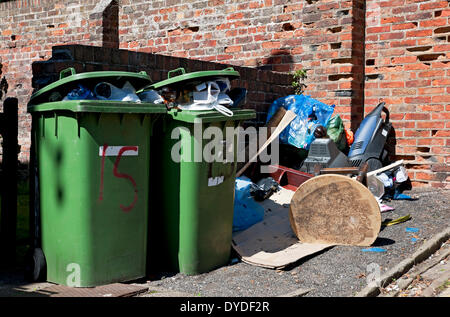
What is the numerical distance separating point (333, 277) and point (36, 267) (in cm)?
217

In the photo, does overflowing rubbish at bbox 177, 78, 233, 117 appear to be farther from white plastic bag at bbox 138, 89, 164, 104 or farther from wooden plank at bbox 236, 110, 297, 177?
wooden plank at bbox 236, 110, 297, 177

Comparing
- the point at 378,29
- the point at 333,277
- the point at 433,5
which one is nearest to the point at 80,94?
the point at 333,277

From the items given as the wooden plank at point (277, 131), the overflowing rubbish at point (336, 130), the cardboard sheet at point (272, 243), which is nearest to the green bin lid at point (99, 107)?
the cardboard sheet at point (272, 243)

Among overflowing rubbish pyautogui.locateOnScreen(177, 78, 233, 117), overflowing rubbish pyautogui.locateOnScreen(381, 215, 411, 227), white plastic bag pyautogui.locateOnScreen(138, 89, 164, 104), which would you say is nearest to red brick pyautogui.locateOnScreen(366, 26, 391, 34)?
overflowing rubbish pyautogui.locateOnScreen(381, 215, 411, 227)

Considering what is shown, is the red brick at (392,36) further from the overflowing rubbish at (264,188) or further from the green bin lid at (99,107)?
the green bin lid at (99,107)

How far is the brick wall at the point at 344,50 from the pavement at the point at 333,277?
2.25 m

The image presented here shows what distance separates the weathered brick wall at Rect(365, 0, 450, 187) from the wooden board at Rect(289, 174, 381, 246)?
8.70ft

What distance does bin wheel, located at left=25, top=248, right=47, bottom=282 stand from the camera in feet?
13.1

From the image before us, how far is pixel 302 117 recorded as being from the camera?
678 centimetres

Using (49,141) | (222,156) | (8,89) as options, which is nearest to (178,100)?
(222,156)
